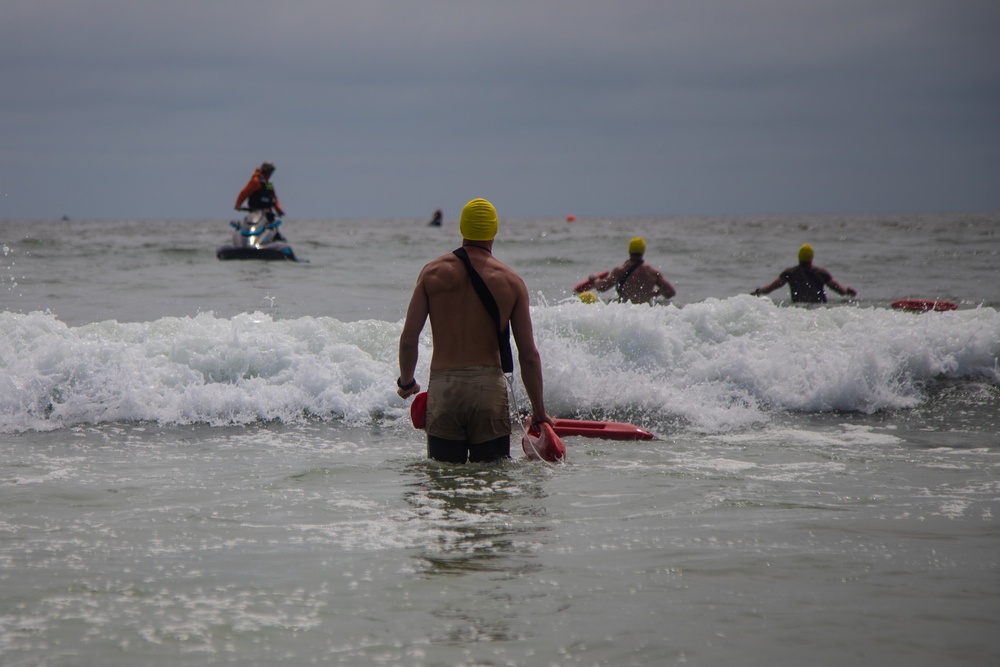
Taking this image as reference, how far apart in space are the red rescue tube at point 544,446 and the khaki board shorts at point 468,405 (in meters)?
0.48

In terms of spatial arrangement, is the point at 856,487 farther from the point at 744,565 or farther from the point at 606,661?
the point at 606,661

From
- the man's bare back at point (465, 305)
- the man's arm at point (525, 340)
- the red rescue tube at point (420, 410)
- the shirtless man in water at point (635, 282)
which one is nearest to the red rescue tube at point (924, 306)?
the shirtless man in water at point (635, 282)

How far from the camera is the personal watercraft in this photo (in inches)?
Result: 891

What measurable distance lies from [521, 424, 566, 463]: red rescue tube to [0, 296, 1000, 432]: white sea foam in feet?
8.72

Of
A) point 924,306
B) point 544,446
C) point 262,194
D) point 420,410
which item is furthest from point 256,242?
point 420,410

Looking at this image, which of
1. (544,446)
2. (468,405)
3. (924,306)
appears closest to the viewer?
(468,405)

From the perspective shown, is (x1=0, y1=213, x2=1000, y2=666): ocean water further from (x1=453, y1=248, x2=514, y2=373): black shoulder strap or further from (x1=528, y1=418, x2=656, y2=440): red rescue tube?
(x1=453, y1=248, x2=514, y2=373): black shoulder strap

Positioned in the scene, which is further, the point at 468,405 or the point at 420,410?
the point at 420,410

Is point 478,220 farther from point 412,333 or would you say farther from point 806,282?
point 806,282

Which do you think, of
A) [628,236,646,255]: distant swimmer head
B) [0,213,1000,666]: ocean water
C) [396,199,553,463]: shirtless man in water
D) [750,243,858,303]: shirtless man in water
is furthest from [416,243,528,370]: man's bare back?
[750,243,858,303]: shirtless man in water

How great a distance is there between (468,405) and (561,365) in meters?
4.15

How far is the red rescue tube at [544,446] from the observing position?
584 cm

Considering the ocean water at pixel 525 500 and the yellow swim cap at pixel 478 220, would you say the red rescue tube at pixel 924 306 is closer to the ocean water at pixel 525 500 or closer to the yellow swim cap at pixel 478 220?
the ocean water at pixel 525 500

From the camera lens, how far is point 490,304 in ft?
16.9
